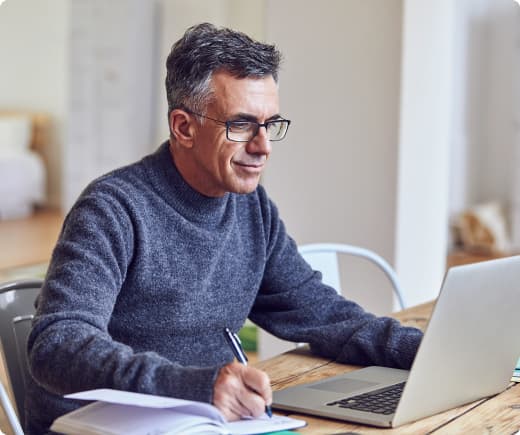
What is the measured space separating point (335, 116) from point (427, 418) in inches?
75.1

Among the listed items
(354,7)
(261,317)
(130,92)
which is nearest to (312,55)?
(354,7)

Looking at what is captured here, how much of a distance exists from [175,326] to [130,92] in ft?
17.1

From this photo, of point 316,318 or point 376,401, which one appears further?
point 316,318

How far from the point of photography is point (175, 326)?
174cm

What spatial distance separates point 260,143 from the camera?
169cm

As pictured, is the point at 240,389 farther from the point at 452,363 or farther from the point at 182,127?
the point at 182,127

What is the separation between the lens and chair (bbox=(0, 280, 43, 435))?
6.06ft

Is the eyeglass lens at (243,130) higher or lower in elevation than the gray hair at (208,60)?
lower

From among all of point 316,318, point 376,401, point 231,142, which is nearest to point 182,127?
point 231,142

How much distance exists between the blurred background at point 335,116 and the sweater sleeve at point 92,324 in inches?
64.0

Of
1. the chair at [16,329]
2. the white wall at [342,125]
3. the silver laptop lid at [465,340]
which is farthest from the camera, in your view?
the white wall at [342,125]

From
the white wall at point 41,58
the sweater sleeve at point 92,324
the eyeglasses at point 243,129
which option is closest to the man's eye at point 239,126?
the eyeglasses at point 243,129

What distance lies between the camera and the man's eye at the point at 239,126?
1687 millimetres

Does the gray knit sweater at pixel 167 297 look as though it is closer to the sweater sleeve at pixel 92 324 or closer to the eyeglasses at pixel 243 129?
the sweater sleeve at pixel 92 324
